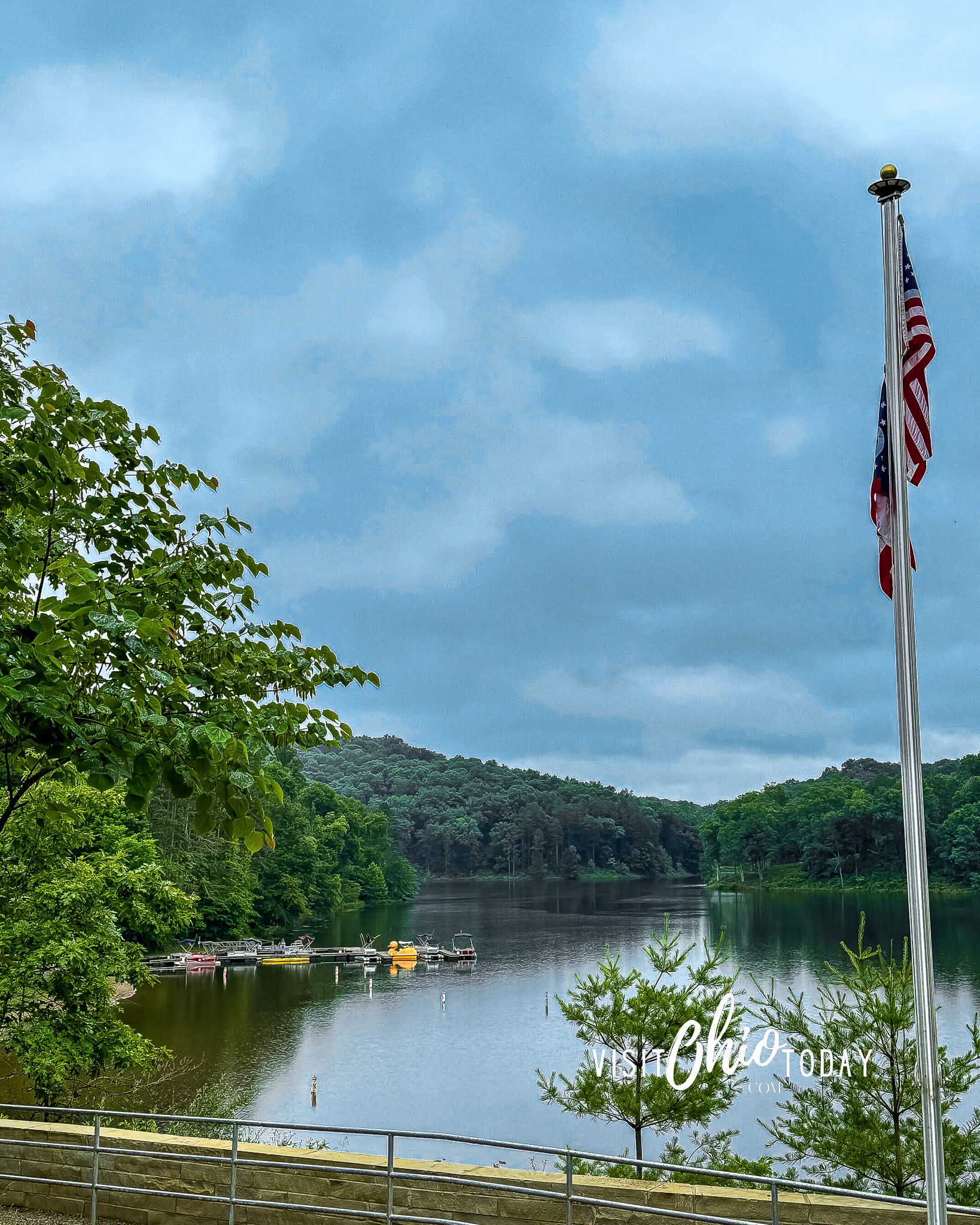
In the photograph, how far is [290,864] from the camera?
237 ft

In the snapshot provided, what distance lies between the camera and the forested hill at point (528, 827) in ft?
462

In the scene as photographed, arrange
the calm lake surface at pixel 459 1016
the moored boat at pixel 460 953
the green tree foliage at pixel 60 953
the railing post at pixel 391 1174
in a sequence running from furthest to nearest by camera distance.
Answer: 1. the moored boat at pixel 460 953
2. the calm lake surface at pixel 459 1016
3. the green tree foliage at pixel 60 953
4. the railing post at pixel 391 1174

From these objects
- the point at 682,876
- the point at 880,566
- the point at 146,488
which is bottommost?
the point at 682,876

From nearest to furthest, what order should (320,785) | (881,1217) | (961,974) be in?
(881,1217) → (961,974) → (320,785)

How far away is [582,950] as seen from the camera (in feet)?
187

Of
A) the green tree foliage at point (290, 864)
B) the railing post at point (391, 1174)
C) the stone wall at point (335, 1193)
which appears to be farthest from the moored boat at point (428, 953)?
the railing post at point (391, 1174)

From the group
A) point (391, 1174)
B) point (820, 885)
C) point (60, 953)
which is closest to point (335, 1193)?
point (391, 1174)

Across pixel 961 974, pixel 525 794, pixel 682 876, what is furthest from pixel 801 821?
pixel 961 974

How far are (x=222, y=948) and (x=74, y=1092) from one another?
136ft

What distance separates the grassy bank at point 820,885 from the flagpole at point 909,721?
92226mm

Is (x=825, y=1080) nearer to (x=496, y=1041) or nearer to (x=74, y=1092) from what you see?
(x=74, y=1092)

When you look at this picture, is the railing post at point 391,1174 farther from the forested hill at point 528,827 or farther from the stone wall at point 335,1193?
the forested hill at point 528,827

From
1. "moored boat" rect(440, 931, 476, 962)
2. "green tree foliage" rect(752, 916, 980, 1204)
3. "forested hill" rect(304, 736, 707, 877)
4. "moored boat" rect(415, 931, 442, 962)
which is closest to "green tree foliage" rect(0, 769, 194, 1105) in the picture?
"green tree foliage" rect(752, 916, 980, 1204)

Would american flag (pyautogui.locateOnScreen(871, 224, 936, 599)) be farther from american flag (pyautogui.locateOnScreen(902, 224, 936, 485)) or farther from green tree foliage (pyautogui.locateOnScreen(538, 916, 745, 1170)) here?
green tree foliage (pyautogui.locateOnScreen(538, 916, 745, 1170))
